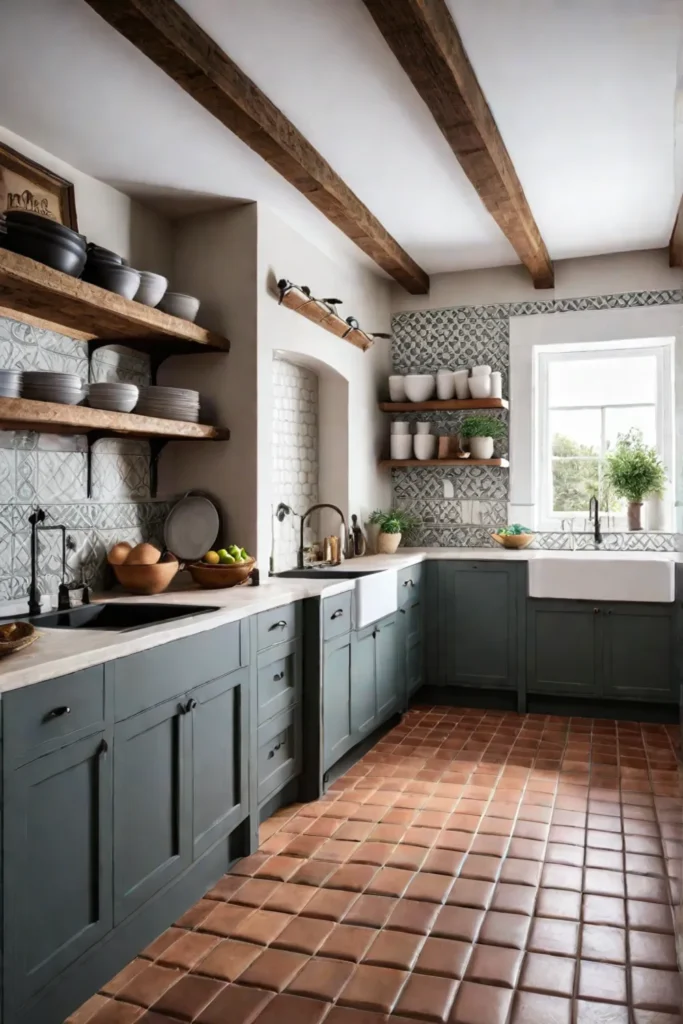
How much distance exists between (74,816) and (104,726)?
0.76 ft

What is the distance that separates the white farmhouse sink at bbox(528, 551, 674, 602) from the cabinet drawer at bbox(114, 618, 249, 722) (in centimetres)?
247

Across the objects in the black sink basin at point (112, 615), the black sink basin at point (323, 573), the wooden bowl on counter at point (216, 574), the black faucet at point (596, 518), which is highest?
the black faucet at point (596, 518)

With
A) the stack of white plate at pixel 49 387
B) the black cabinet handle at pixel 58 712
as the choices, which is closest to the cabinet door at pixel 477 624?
the stack of white plate at pixel 49 387

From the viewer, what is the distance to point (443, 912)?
262 centimetres

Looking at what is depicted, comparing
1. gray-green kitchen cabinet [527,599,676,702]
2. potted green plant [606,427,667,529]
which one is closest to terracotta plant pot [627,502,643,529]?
potted green plant [606,427,667,529]

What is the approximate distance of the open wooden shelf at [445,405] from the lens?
Answer: 5.53 metres

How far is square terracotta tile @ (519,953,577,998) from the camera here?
2.22 m

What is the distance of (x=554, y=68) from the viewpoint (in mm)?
3037

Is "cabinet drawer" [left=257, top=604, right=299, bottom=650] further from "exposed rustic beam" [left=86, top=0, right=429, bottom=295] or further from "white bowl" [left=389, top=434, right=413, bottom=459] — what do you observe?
"white bowl" [left=389, top=434, right=413, bottom=459]

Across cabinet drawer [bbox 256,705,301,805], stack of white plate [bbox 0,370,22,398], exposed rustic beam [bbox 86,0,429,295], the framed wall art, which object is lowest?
cabinet drawer [bbox 256,705,301,805]

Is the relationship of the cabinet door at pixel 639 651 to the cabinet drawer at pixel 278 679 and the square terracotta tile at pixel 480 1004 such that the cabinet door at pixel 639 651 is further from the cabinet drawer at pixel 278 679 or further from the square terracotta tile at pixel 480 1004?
the square terracotta tile at pixel 480 1004

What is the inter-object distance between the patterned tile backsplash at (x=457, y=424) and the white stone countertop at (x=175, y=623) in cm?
66

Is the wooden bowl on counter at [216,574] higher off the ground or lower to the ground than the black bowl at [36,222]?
lower

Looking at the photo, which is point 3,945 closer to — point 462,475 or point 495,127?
point 495,127
